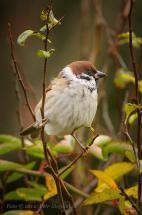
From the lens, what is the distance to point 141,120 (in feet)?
6.27

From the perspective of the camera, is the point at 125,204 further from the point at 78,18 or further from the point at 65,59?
the point at 78,18

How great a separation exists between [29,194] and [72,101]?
16.6 inches

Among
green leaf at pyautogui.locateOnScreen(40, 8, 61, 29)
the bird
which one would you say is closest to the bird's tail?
the bird

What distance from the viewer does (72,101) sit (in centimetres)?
231

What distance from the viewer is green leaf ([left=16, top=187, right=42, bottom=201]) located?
212 centimetres

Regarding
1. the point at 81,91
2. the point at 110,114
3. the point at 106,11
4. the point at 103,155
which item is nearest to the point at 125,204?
the point at 103,155

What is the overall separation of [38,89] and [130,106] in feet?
9.25

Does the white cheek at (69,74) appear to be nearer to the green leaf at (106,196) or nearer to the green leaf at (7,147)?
the green leaf at (7,147)

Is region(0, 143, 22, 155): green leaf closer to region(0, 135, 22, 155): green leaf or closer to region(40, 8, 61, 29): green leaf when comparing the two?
region(0, 135, 22, 155): green leaf

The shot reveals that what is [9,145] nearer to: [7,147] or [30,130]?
[7,147]

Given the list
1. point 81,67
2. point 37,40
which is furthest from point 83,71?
point 37,40

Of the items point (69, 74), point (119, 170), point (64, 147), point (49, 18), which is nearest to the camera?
point (49, 18)

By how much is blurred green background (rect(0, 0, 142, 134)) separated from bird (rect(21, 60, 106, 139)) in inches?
76.5

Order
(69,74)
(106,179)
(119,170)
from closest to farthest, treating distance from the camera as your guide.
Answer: (106,179), (119,170), (69,74)
